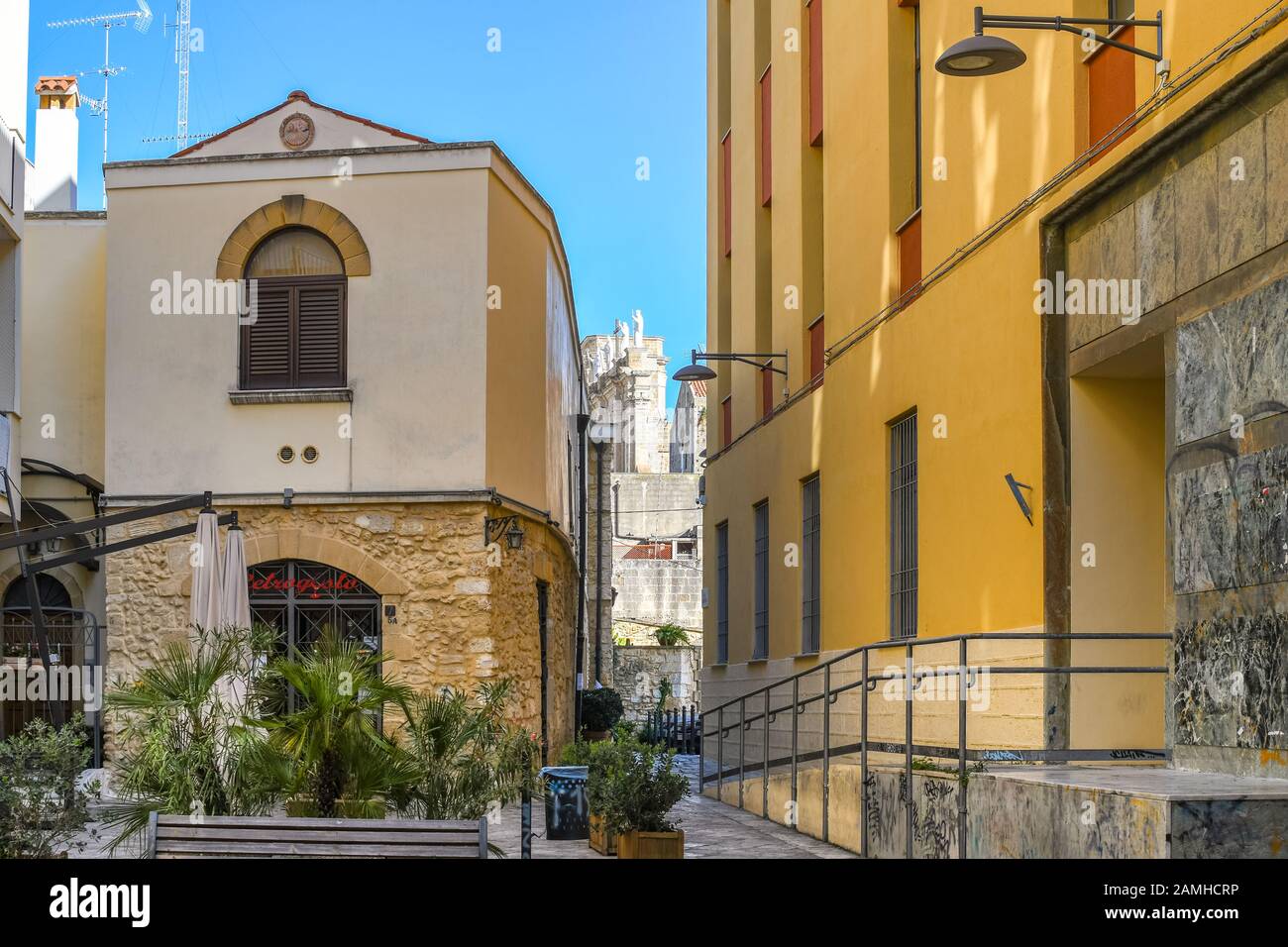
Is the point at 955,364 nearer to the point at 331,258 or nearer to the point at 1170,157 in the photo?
the point at 1170,157

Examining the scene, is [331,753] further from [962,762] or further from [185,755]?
[962,762]

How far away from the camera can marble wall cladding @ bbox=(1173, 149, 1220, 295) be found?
8805mm

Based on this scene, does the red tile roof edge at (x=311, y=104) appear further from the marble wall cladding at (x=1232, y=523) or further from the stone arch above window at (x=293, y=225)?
the marble wall cladding at (x=1232, y=523)

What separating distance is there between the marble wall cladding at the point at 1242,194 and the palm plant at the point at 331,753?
237 inches

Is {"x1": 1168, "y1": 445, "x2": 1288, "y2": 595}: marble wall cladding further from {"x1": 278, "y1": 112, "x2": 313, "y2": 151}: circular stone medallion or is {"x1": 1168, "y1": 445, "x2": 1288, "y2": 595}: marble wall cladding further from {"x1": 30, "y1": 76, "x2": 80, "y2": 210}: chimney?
{"x1": 30, "y1": 76, "x2": 80, "y2": 210}: chimney

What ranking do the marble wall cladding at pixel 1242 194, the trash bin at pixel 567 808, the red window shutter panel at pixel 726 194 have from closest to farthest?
1. the marble wall cladding at pixel 1242 194
2. the trash bin at pixel 567 808
3. the red window shutter panel at pixel 726 194

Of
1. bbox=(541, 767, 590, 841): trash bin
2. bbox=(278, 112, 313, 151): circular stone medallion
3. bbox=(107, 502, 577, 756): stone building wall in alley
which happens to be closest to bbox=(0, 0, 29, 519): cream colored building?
bbox=(107, 502, 577, 756): stone building wall in alley

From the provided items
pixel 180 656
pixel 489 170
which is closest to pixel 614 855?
pixel 180 656

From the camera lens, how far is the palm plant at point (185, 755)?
32.6 ft

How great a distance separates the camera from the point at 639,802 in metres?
12.1

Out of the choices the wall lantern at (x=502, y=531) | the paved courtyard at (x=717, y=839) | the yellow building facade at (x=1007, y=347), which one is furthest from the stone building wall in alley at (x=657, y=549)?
the paved courtyard at (x=717, y=839)
